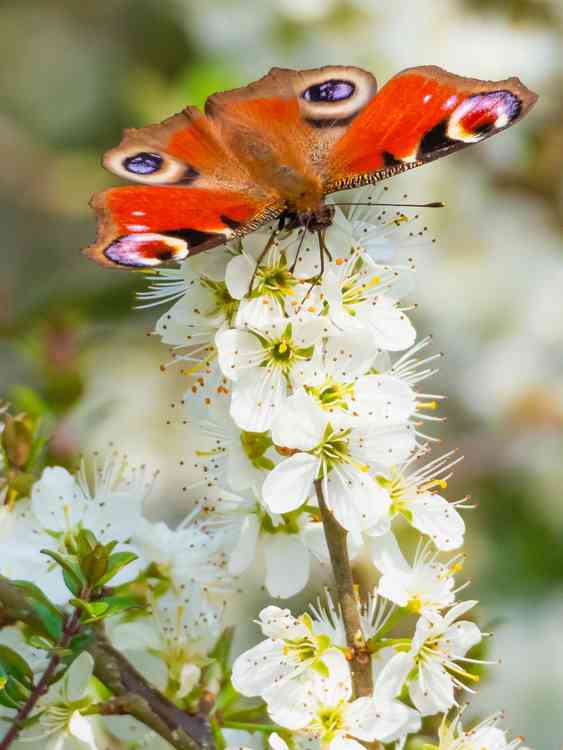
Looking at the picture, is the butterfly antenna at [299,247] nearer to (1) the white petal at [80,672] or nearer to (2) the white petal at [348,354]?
(2) the white petal at [348,354]

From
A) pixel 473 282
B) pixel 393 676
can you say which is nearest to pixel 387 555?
pixel 393 676

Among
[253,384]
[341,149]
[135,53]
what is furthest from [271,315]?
[135,53]

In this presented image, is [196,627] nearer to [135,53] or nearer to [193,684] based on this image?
[193,684]

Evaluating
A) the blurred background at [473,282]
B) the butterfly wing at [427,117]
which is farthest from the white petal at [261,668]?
the blurred background at [473,282]

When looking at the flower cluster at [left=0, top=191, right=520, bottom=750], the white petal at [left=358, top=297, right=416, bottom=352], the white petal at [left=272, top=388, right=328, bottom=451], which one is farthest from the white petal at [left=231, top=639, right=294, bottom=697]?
the white petal at [left=358, top=297, right=416, bottom=352]

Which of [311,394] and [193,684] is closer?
[311,394]

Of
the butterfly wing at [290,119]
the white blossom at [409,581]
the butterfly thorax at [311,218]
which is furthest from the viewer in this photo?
the butterfly wing at [290,119]
